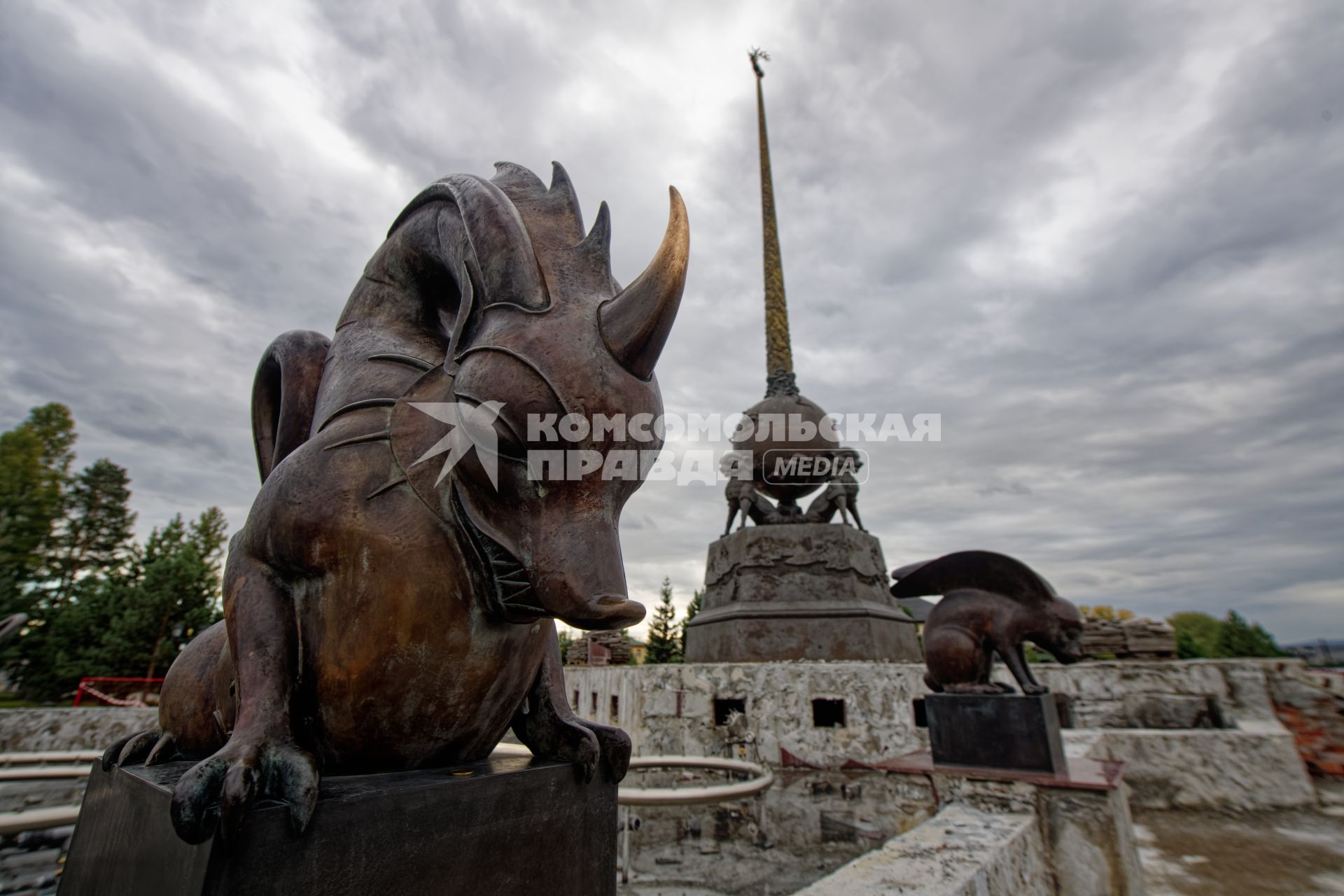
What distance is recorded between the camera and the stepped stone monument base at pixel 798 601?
7.97 meters

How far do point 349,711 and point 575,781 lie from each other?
48 cm

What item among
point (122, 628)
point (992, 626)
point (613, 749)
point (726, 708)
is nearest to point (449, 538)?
point (613, 749)

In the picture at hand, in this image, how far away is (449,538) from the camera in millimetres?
1127

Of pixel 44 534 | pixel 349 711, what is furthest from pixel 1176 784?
pixel 44 534

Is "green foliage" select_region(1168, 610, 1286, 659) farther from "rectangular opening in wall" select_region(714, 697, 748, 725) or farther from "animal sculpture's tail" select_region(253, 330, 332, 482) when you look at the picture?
"animal sculpture's tail" select_region(253, 330, 332, 482)

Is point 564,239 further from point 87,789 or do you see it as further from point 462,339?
point 87,789

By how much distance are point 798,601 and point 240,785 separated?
313 inches

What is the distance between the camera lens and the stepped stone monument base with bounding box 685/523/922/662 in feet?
26.1

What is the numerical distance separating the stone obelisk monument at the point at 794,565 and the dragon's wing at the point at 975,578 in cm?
279

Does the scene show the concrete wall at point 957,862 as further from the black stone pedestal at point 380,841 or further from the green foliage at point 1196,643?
the green foliage at point 1196,643

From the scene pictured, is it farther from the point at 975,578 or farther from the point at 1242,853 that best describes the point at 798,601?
the point at 1242,853

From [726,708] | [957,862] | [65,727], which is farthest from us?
[65,727]

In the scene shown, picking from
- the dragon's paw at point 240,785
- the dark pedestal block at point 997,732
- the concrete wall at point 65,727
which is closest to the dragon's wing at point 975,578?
the dark pedestal block at point 997,732

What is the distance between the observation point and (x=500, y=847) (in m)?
1.15
